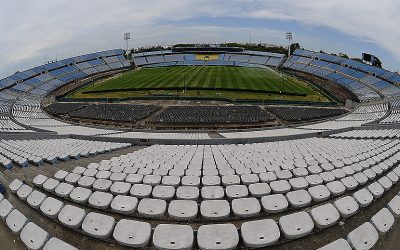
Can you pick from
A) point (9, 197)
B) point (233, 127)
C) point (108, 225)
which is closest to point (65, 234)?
point (108, 225)

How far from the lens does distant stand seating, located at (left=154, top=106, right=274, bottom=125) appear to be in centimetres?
4209

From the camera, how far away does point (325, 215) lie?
8859 millimetres

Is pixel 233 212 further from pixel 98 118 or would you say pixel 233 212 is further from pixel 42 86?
pixel 42 86

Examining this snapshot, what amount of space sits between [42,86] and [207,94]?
158 feet

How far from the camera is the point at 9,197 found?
11.2m

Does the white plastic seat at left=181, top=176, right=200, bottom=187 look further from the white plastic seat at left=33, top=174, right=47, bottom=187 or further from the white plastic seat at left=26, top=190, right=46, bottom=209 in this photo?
the white plastic seat at left=33, top=174, right=47, bottom=187

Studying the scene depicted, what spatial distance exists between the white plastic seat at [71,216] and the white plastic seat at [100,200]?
22.3 inches

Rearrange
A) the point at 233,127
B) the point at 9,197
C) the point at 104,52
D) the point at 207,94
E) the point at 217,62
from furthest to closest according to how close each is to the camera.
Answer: the point at 104,52
the point at 217,62
the point at 207,94
the point at 233,127
the point at 9,197

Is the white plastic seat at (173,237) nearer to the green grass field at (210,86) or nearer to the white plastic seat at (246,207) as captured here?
the white plastic seat at (246,207)

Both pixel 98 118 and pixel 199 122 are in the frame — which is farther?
pixel 98 118

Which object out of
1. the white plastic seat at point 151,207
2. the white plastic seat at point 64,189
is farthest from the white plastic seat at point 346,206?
the white plastic seat at point 64,189

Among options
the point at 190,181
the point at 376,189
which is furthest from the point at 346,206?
the point at 190,181

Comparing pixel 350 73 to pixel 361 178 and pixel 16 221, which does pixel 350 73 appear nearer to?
pixel 361 178

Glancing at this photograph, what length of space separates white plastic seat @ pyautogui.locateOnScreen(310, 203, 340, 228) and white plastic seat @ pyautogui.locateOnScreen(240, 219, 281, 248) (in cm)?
145
